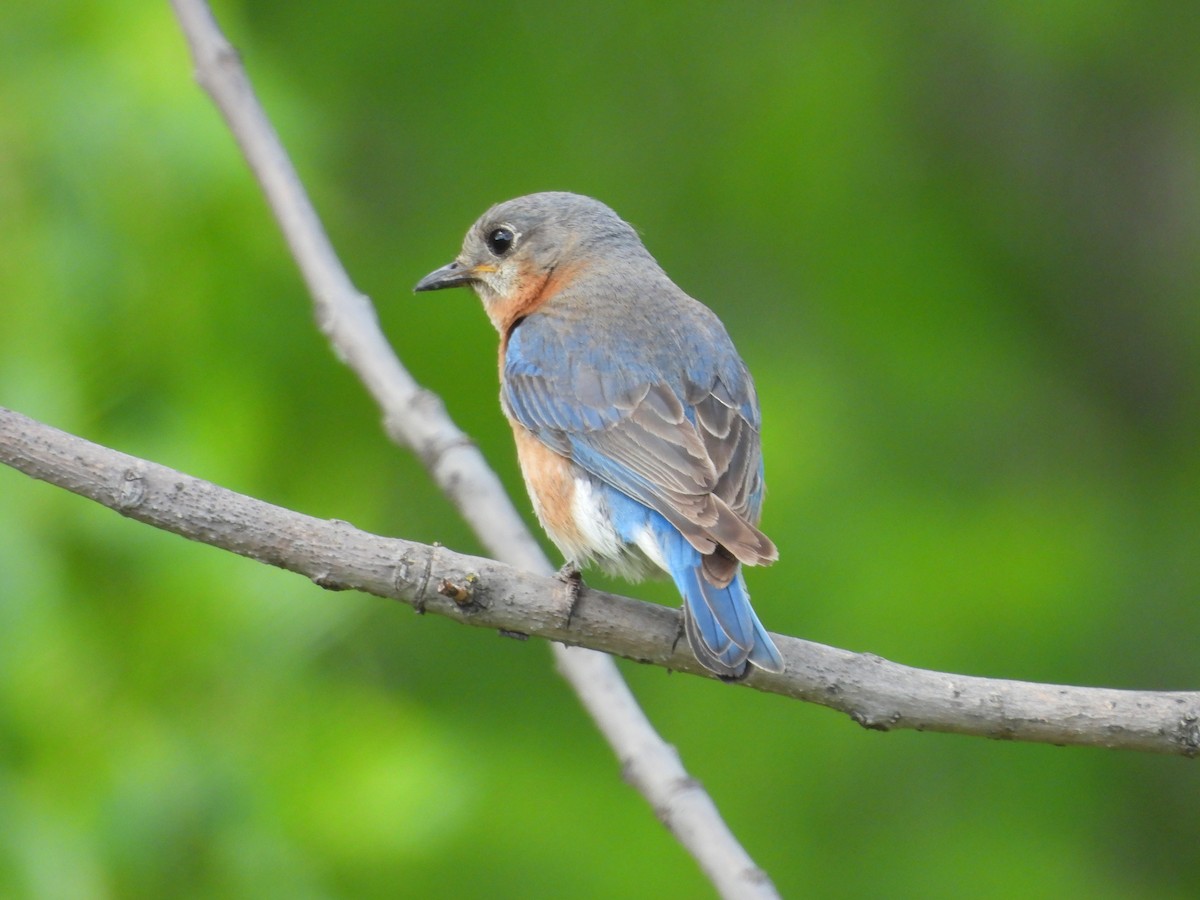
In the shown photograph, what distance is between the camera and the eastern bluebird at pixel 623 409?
13.1ft

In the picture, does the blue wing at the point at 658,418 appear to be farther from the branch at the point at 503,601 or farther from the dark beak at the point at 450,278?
the branch at the point at 503,601

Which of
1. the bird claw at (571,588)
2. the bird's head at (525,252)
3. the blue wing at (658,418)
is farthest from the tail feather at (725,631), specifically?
the bird's head at (525,252)

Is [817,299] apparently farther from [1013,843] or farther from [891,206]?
[1013,843]

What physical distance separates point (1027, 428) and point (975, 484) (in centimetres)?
53

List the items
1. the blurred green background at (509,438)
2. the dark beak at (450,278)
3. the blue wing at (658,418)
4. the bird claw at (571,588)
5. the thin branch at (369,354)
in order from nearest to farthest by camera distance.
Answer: the bird claw at (571,588) → the thin branch at (369,354) → the blue wing at (658,418) → the blurred green background at (509,438) → the dark beak at (450,278)

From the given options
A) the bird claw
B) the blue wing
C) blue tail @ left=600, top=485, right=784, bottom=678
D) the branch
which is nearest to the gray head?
the blue wing

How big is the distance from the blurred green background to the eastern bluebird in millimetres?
817

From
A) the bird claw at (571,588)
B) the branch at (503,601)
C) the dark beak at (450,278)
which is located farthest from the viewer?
the dark beak at (450,278)

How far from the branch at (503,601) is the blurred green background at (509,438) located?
134 centimetres

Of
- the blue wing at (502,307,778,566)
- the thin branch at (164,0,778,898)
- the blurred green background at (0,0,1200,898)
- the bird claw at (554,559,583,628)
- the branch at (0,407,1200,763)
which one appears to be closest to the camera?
the branch at (0,407,1200,763)

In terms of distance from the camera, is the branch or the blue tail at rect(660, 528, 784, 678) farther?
the blue tail at rect(660, 528, 784, 678)

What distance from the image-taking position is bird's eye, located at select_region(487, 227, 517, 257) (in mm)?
5605

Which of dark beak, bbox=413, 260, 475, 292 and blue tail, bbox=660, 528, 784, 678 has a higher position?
dark beak, bbox=413, 260, 475, 292

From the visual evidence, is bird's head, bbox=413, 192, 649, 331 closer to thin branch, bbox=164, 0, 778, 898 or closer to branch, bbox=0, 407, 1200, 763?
thin branch, bbox=164, 0, 778, 898
